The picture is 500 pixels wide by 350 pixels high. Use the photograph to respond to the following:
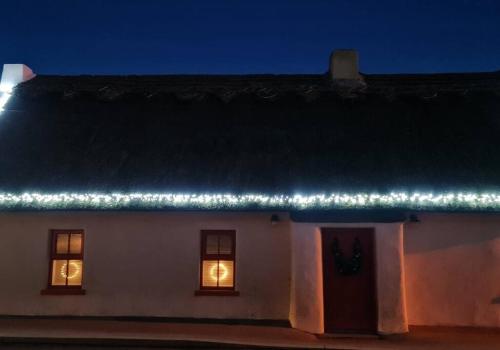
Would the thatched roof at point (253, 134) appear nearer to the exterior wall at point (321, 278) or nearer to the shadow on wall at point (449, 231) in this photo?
the shadow on wall at point (449, 231)

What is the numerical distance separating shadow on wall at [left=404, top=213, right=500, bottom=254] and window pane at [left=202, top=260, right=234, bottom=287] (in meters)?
3.86

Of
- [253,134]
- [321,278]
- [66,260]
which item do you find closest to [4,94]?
[66,260]

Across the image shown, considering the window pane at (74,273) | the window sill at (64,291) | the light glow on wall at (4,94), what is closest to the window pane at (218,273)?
the window sill at (64,291)

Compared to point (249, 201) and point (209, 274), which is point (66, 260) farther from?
point (249, 201)

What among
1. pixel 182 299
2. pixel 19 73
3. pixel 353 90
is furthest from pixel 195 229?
pixel 19 73

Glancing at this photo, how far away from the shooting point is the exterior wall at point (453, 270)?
9250 mm

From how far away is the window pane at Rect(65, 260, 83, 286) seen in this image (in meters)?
10.2

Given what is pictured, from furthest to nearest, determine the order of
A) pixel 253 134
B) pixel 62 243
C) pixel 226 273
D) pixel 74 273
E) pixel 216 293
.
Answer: pixel 253 134 < pixel 62 243 < pixel 74 273 < pixel 226 273 < pixel 216 293

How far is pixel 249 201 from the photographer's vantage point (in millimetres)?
9539

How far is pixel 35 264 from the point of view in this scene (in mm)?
10172

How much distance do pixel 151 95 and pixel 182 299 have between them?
613 cm

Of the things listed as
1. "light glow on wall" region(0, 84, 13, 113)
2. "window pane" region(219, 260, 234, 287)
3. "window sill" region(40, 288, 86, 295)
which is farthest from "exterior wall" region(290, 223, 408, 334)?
"light glow on wall" region(0, 84, 13, 113)

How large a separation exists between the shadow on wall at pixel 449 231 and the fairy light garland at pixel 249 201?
1.44 ft

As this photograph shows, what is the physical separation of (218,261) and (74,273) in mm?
3337
